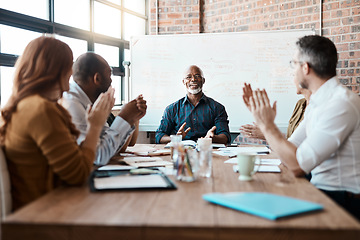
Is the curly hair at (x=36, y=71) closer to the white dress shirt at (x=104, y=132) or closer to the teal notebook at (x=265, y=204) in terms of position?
the white dress shirt at (x=104, y=132)

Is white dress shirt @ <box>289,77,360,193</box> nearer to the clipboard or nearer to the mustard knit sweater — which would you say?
the clipboard

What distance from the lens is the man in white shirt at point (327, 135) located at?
58.4 inches

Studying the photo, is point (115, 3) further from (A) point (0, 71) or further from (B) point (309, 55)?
(B) point (309, 55)

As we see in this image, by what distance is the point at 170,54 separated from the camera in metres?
4.43

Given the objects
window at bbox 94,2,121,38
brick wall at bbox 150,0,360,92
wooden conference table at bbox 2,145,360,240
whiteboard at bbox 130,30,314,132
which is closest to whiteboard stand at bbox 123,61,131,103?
whiteboard at bbox 130,30,314,132

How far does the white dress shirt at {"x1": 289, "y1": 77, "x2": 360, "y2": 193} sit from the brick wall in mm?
2691

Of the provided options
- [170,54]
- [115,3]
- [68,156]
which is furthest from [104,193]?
[115,3]

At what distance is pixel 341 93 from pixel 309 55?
244 mm

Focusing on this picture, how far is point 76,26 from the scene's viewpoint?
415 centimetres

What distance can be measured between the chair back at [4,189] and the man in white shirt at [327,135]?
104cm

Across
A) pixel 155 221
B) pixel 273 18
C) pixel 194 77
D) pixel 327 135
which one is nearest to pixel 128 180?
pixel 155 221

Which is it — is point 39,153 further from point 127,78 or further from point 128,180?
point 127,78

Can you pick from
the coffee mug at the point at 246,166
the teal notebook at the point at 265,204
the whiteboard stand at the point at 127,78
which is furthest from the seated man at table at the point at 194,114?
the teal notebook at the point at 265,204

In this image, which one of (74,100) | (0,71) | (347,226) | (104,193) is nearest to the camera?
(347,226)
